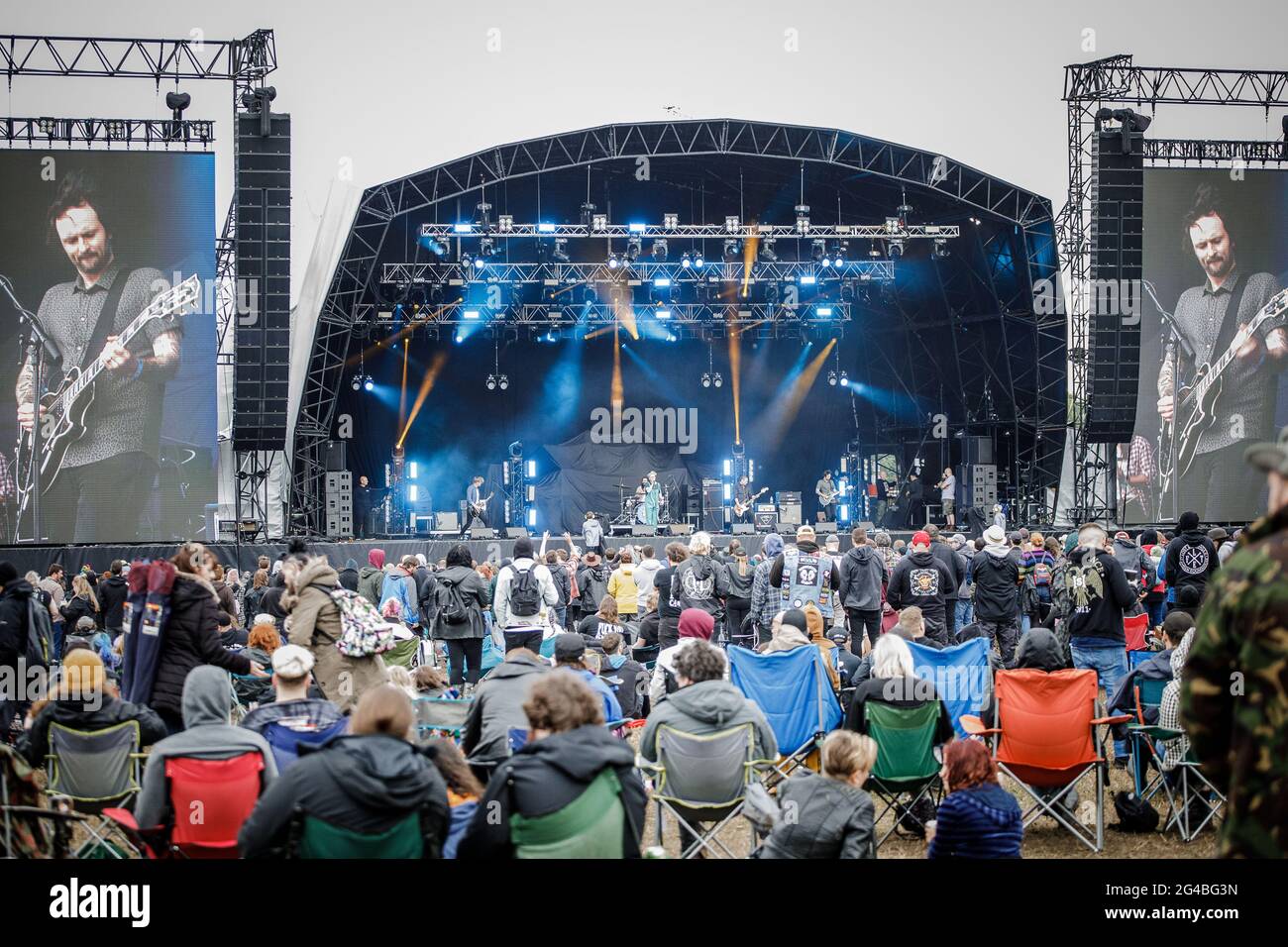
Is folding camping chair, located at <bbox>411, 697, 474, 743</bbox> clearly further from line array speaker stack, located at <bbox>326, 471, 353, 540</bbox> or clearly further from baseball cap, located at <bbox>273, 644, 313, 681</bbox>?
line array speaker stack, located at <bbox>326, 471, 353, 540</bbox>

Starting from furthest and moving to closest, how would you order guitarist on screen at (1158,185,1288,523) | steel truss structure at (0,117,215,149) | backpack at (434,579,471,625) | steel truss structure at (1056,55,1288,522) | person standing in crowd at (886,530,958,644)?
guitarist on screen at (1158,185,1288,523) → steel truss structure at (1056,55,1288,522) → steel truss structure at (0,117,215,149) → person standing in crowd at (886,530,958,644) → backpack at (434,579,471,625)

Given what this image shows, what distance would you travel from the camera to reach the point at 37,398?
1748 cm

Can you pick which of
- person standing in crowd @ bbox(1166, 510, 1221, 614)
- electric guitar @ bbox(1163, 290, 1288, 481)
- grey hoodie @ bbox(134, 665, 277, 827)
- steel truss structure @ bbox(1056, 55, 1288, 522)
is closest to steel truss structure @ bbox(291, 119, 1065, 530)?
steel truss structure @ bbox(1056, 55, 1288, 522)

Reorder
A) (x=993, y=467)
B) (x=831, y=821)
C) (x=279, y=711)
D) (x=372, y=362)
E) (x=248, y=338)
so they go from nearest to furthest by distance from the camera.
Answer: (x=831, y=821) → (x=279, y=711) → (x=248, y=338) → (x=993, y=467) → (x=372, y=362)

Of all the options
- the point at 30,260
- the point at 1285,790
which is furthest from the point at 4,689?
the point at 30,260

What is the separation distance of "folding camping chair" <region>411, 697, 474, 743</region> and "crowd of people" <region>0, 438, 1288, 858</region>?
50 millimetres

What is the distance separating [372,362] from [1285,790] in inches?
918

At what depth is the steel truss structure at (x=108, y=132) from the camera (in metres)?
17.5

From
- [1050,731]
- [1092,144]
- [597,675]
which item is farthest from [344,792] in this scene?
[1092,144]

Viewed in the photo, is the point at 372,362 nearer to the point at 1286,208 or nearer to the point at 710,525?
the point at 710,525

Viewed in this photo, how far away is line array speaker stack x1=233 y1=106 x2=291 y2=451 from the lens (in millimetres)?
16172

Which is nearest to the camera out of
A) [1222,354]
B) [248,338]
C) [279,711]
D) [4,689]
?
[279,711]

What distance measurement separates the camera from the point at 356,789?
11.3 feet

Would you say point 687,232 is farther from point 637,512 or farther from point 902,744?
point 902,744
